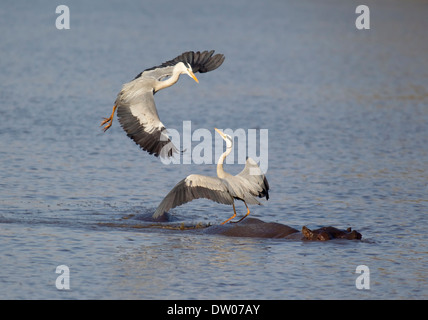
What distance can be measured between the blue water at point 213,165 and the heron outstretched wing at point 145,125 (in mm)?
1460

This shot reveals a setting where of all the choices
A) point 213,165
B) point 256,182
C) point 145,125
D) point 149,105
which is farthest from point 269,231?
point 213,165

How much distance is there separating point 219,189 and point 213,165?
17.8 feet

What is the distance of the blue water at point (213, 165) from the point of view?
40.2 feet

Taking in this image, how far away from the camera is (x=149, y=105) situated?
547 inches

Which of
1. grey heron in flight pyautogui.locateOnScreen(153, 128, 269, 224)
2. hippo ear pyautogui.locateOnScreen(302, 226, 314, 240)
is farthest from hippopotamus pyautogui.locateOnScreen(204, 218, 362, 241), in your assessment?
grey heron in flight pyautogui.locateOnScreen(153, 128, 269, 224)

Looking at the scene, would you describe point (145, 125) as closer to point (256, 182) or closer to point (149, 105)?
point (149, 105)

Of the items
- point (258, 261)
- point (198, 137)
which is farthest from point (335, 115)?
point (258, 261)

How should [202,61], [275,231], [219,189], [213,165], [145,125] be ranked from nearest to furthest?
[145,125], [219,189], [275,231], [202,61], [213,165]

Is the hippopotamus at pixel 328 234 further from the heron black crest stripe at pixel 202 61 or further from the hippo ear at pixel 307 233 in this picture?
the heron black crest stripe at pixel 202 61

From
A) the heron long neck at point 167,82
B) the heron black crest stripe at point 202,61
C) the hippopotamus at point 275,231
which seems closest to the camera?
the hippopotamus at point 275,231

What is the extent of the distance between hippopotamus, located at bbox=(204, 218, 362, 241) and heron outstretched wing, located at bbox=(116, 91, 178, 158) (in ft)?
5.77

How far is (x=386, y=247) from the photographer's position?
45.2 feet

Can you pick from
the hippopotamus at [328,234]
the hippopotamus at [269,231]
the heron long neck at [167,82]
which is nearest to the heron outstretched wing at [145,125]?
the heron long neck at [167,82]
